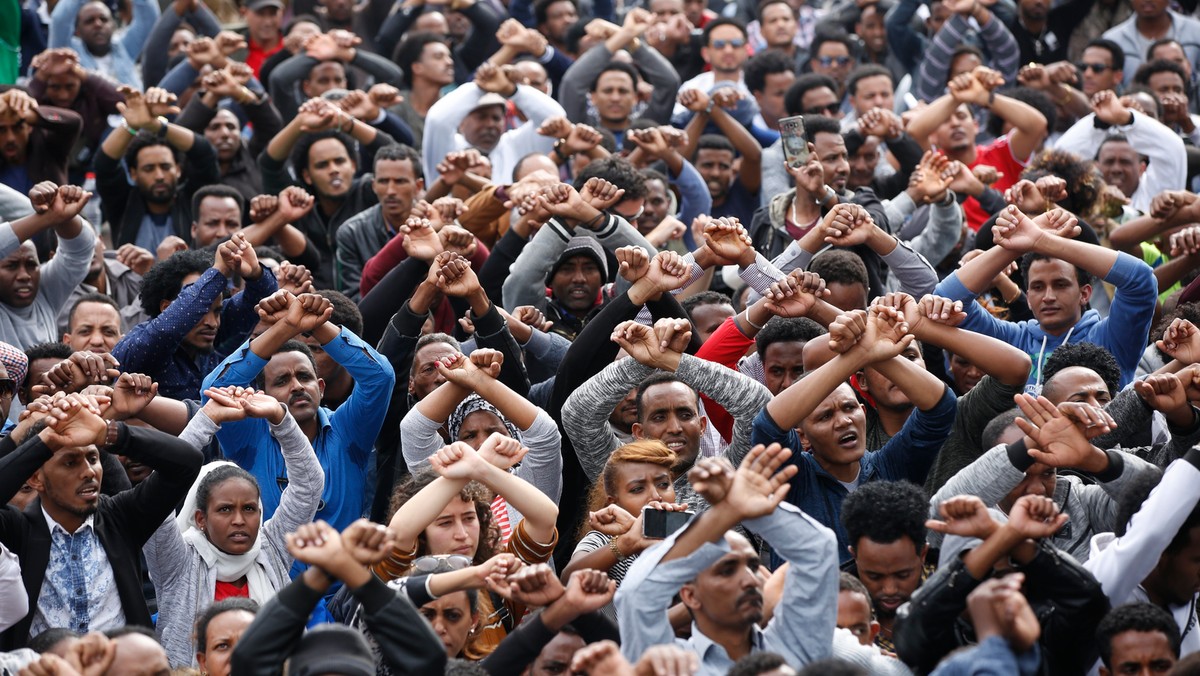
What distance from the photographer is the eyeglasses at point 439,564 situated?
241 inches

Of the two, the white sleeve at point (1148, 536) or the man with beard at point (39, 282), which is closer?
the white sleeve at point (1148, 536)

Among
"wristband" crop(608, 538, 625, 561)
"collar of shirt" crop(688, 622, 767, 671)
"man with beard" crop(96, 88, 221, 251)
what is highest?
"collar of shirt" crop(688, 622, 767, 671)

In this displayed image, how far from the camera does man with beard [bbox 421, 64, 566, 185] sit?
11180mm

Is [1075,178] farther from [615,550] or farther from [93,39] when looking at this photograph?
[93,39]

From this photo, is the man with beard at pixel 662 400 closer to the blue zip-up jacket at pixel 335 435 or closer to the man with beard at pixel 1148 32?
the blue zip-up jacket at pixel 335 435

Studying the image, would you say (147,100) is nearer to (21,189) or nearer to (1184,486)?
(21,189)

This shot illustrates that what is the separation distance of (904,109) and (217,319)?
631 centimetres

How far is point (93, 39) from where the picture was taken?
1320 centimetres

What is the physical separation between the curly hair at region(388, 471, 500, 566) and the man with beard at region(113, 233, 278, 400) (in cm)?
179

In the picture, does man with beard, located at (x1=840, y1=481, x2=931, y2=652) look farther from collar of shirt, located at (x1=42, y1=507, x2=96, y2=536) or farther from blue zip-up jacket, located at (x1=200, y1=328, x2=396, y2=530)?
collar of shirt, located at (x1=42, y1=507, x2=96, y2=536)

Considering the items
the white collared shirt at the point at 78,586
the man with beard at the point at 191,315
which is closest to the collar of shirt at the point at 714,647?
the white collared shirt at the point at 78,586

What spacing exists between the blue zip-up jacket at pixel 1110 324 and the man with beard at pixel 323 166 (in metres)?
4.40

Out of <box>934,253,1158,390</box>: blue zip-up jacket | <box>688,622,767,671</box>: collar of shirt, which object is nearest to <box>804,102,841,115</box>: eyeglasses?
<box>934,253,1158,390</box>: blue zip-up jacket

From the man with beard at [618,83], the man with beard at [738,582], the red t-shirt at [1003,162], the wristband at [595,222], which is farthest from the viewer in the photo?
the man with beard at [618,83]
